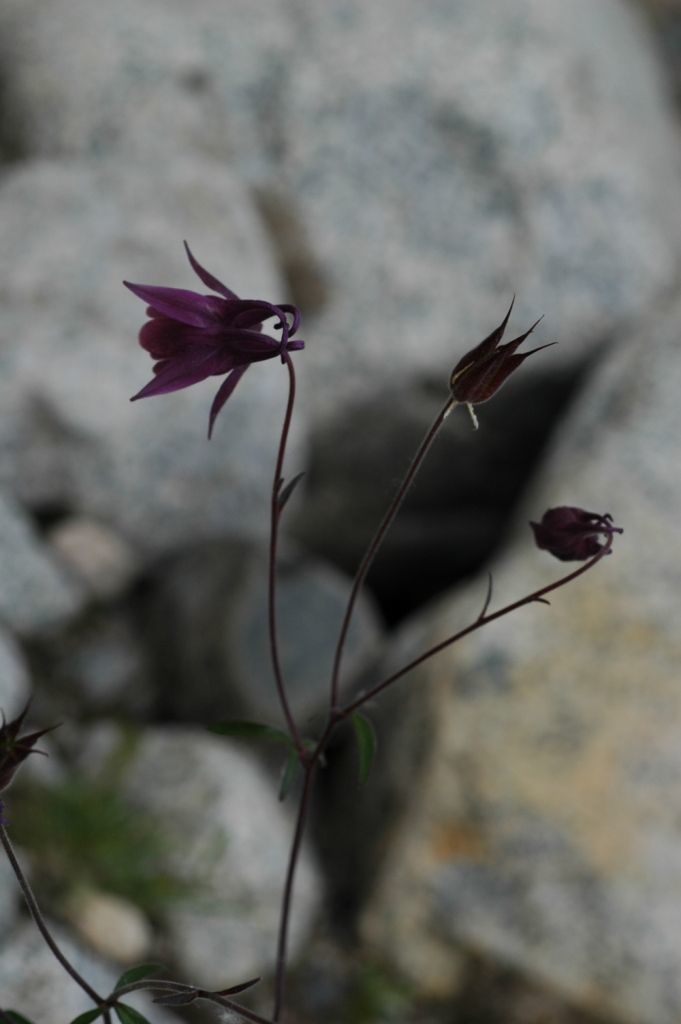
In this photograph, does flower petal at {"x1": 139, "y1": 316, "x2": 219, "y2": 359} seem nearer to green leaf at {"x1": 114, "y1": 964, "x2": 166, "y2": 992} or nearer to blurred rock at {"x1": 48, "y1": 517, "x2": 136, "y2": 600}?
green leaf at {"x1": 114, "y1": 964, "x2": 166, "y2": 992}

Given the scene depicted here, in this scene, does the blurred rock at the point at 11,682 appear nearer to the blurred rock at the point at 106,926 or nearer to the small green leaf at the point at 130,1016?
the blurred rock at the point at 106,926

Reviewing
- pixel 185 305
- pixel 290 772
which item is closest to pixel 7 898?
pixel 290 772

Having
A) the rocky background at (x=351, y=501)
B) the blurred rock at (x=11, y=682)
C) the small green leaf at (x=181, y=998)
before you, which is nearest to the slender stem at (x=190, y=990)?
the small green leaf at (x=181, y=998)

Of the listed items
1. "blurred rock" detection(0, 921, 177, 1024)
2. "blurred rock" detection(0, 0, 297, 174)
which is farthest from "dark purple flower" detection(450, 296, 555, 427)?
"blurred rock" detection(0, 0, 297, 174)

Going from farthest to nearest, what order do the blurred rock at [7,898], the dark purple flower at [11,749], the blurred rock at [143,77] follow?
the blurred rock at [143,77] → the blurred rock at [7,898] → the dark purple flower at [11,749]

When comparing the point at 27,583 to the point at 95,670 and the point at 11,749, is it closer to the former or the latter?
the point at 95,670

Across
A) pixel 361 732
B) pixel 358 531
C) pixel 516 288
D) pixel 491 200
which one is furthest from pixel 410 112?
pixel 361 732
